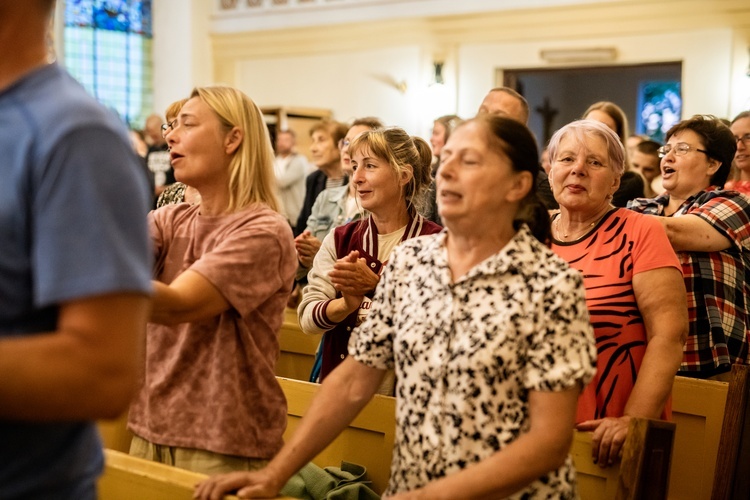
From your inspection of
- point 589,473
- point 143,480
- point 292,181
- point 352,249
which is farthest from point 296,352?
point 292,181

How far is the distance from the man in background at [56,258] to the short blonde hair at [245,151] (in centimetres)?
96

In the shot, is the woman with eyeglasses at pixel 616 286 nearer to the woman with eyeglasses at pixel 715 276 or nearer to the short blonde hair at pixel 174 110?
the woman with eyeglasses at pixel 715 276

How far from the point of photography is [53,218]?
3.28 feet

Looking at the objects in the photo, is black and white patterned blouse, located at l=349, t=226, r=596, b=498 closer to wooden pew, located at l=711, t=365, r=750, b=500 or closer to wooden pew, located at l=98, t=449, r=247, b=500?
wooden pew, located at l=98, t=449, r=247, b=500

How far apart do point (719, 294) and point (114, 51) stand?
10.7 m

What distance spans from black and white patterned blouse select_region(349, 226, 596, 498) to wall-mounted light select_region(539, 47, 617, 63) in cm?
800

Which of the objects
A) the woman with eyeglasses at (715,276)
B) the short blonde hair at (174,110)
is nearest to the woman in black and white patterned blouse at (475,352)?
the short blonde hair at (174,110)

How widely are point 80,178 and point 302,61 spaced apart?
10.6m

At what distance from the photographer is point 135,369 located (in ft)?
3.44

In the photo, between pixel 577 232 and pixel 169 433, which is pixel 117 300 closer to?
pixel 169 433

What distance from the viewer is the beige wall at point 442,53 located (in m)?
8.81

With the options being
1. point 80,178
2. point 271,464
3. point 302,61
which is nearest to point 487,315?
point 271,464

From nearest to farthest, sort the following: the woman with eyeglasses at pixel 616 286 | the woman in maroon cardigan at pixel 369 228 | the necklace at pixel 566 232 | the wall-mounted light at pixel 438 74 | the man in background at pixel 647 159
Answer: the woman with eyeglasses at pixel 616 286
the necklace at pixel 566 232
the woman in maroon cardigan at pixel 369 228
the man in background at pixel 647 159
the wall-mounted light at pixel 438 74

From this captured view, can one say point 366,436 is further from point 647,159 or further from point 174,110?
point 647,159
